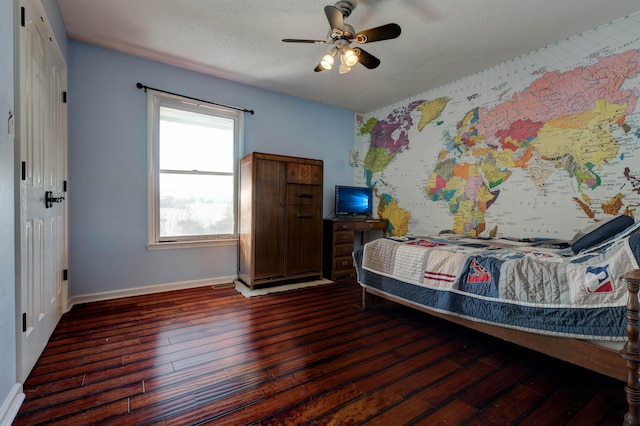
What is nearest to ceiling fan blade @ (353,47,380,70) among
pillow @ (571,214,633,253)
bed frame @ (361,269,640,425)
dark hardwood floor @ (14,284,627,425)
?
pillow @ (571,214,633,253)

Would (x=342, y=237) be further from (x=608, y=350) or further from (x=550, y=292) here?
(x=608, y=350)

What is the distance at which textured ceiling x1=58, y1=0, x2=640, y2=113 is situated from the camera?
2.33 meters

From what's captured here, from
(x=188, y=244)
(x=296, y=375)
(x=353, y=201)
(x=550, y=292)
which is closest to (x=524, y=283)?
(x=550, y=292)

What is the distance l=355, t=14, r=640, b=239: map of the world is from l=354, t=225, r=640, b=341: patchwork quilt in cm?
65

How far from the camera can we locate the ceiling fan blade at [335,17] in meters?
2.01

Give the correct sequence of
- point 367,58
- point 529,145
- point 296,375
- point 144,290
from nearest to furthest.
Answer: point 296,375 → point 367,58 → point 529,145 → point 144,290

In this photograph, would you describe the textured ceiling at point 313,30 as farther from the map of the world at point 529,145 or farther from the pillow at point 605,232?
the pillow at point 605,232

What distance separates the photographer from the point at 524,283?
5.51ft

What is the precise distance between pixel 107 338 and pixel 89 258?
1200mm

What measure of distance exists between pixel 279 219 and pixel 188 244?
44.4 inches

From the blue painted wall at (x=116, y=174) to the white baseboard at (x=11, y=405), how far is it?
1739 mm

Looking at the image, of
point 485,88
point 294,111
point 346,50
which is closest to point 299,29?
point 346,50

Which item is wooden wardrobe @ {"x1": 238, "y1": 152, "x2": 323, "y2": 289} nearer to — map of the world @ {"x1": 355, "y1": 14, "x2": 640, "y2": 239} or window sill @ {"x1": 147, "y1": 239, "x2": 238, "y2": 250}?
window sill @ {"x1": 147, "y1": 239, "x2": 238, "y2": 250}

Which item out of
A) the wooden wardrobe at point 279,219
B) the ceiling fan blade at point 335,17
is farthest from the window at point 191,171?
the ceiling fan blade at point 335,17
